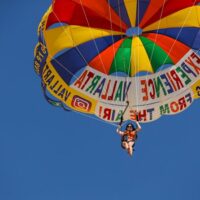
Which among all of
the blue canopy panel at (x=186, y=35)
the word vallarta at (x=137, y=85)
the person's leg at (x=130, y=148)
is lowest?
the person's leg at (x=130, y=148)

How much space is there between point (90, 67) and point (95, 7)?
1.61m

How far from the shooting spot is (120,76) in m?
18.6

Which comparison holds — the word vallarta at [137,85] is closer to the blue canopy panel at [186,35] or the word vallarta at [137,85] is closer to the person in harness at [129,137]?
the blue canopy panel at [186,35]

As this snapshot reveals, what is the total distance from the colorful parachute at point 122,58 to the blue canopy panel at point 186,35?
26mm

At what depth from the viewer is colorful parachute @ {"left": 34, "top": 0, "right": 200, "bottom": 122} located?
18.2m

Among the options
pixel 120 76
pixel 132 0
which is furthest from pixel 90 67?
pixel 132 0

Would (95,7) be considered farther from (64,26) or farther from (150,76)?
(150,76)

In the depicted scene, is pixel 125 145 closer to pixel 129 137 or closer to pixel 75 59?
pixel 129 137

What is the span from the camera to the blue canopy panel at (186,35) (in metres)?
18.0

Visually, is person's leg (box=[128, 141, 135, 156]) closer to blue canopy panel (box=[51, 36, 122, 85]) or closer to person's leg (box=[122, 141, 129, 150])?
person's leg (box=[122, 141, 129, 150])

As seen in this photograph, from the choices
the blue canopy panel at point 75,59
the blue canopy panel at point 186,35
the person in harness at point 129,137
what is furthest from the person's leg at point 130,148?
the blue canopy panel at point 186,35

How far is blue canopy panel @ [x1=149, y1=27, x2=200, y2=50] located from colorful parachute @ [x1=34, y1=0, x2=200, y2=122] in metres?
0.03

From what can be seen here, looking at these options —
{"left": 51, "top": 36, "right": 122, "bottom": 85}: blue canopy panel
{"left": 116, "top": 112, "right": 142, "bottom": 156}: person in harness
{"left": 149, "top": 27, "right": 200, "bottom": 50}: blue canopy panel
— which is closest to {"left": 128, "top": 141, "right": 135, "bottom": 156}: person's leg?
{"left": 116, "top": 112, "right": 142, "bottom": 156}: person in harness

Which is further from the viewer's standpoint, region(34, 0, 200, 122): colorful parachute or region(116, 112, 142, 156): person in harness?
region(34, 0, 200, 122): colorful parachute
